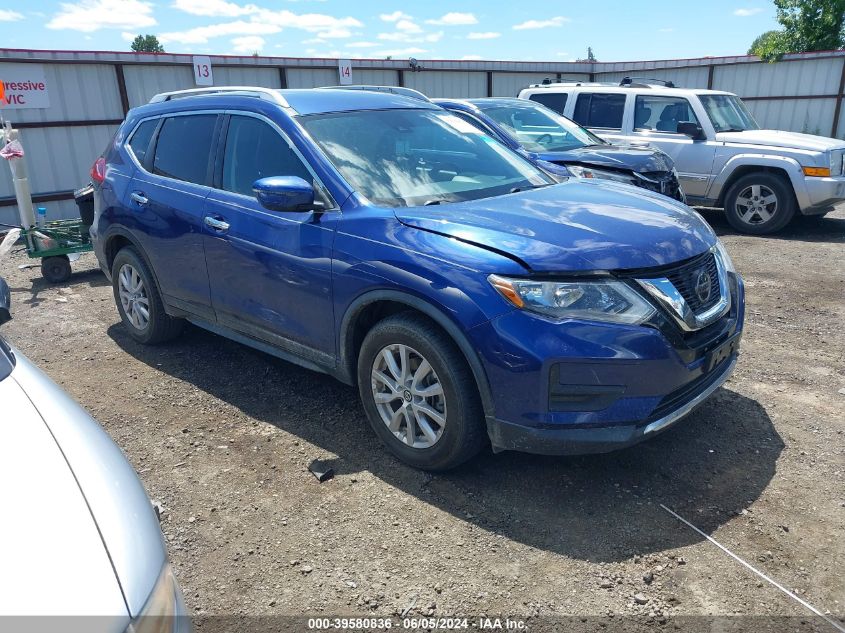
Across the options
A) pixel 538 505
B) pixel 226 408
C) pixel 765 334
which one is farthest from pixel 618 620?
pixel 765 334

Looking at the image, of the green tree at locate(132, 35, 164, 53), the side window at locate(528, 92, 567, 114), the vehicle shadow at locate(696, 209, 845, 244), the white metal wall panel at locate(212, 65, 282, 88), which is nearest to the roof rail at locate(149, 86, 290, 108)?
the side window at locate(528, 92, 567, 114)

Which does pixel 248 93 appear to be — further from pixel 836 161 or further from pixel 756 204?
pixel 836 161

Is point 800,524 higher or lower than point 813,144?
lower

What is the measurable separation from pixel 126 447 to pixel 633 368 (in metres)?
2.86

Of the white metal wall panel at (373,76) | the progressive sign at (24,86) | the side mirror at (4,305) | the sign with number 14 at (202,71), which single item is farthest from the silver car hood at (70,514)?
the white metal wall panel at (373,76)

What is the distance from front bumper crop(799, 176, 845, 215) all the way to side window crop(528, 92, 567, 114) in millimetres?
3687

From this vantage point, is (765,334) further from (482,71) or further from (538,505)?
(482,71)

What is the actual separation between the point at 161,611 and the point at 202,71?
13022 millimetres

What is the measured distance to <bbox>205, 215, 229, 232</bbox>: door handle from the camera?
4.17m

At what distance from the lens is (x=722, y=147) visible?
31.2 ft

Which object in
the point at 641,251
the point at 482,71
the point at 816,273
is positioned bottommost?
the point at 816,273

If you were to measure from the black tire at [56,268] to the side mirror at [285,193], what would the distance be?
5139 millimetres

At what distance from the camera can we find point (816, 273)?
734 centimetres

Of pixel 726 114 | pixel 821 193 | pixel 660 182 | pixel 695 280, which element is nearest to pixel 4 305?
pixel 695 280
